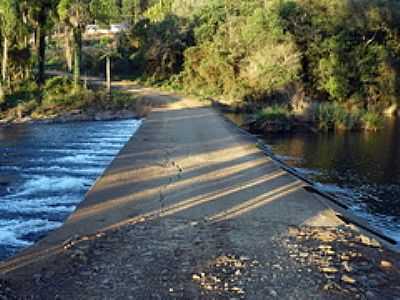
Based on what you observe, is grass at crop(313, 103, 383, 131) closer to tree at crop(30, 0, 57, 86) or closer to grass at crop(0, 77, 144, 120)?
grass at crop(0, 77, 144, 120)

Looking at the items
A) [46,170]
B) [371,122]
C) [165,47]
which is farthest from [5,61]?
[371,122]

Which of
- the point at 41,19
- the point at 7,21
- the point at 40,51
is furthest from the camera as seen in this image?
the point at 40,51

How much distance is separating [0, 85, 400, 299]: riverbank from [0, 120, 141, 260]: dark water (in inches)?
41.7

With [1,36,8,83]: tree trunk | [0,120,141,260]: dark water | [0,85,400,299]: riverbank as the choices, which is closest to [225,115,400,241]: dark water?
[0,85,400,299]: riverbank

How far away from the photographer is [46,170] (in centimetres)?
1939

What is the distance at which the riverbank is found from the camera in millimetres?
7867

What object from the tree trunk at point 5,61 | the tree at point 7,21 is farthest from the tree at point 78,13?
the tree trunk at point 5,61

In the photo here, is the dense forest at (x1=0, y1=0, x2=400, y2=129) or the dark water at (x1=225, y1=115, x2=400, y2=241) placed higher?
the dense forest at (x1=0, y1=0, x2=400, y2=129)

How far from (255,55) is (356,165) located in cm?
2222

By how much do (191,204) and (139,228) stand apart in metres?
2.22

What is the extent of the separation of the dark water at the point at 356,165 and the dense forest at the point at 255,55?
4.02 metres

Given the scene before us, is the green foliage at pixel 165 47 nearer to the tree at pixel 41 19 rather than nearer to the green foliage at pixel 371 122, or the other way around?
the tree at pixel 41 19

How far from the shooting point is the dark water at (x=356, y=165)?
16.2 metres

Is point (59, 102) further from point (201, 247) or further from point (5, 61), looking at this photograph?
point (201, 247)
